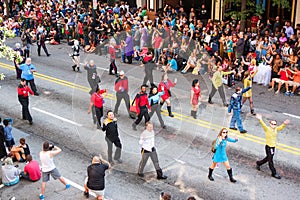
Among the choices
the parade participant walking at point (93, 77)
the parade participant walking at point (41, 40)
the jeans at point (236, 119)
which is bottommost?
the jeans at point (236, 119)

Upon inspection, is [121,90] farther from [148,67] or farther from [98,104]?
[148,67]

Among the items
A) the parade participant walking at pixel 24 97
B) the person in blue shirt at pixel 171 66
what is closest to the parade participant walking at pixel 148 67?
the person in blue shirt at pixel 171 66

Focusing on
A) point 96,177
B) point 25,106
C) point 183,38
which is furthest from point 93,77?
point 96,177

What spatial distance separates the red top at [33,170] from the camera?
1251 centimetres

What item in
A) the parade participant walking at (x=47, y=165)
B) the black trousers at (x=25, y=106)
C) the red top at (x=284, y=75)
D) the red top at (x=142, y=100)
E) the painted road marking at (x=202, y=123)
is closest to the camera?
the parade participant walking at (x=47, y=165)

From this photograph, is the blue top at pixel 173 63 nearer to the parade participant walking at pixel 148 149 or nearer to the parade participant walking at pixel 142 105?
the parade participant walking at pixel 142 105

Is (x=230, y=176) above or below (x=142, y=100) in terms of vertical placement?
below

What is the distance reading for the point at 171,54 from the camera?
20578 mm

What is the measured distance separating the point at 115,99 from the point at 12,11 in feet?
68.4

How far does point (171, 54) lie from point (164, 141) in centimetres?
669

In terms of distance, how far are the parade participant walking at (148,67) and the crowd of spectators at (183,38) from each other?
1.02 ft

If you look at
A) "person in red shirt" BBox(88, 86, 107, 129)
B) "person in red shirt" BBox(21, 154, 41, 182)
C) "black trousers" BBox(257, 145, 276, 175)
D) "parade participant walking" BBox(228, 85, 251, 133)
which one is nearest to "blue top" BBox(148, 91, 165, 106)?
"person in red shirt" BBox(88, 86, 107, 129)

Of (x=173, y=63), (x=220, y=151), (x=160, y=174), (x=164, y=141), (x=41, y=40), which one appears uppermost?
(x=41, y=40)

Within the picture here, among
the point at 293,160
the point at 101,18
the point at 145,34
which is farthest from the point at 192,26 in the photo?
the point at 293,160
